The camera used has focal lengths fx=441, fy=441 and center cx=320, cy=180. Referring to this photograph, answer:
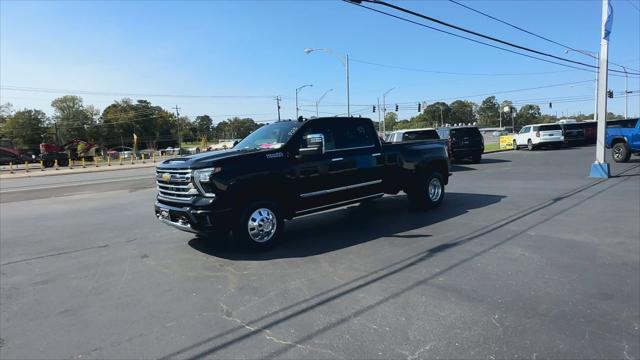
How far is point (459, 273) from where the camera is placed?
5309 millimetres

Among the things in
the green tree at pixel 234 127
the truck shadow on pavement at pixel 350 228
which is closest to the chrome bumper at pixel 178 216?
the truck shadow on pavement at pixel 350 228

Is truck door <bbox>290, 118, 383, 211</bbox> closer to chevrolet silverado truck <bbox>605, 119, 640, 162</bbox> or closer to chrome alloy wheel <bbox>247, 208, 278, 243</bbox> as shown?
chrome alloy wheel <bbox>247, 208, 278, 243</bbox>

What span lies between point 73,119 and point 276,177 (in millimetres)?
124035

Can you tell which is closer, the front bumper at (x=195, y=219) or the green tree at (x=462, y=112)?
the front bumper at (x=195, y=219)

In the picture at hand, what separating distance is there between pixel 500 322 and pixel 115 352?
132 inches

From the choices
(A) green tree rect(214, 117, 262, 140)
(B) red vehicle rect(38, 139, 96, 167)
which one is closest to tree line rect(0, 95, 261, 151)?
(A) green tree rect(214, 117, 262, 140)

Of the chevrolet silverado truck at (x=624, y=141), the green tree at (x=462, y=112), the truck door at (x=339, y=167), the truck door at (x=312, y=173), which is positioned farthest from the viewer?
the green tree at (x=462, y=112)

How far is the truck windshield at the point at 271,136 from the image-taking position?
282 inches

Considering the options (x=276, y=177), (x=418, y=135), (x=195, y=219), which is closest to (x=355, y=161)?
(x=276, y=177)

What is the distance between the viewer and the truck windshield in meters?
7.16

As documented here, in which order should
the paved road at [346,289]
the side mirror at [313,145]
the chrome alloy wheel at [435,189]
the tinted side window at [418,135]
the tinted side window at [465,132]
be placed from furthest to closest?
the tinted side window at [465,132]
the tinted side window at [418,135]
the chrome alloy wheel at [435,189]
the side mirror at [313,145]
the paved road at [346,289]

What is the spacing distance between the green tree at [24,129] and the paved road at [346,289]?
110 meters

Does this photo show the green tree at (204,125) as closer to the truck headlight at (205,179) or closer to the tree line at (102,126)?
the tree line at (102,126)

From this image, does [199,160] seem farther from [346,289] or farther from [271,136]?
[346,289]
